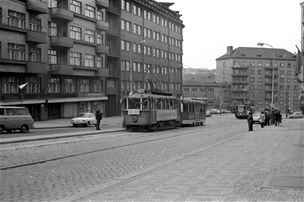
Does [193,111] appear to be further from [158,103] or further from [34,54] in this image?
[34,54]

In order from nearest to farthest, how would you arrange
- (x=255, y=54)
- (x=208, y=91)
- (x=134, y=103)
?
(x=134, y=103)
(x=208, y=91)
(x=255, y=54)

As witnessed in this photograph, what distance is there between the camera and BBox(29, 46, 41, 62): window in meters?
49.4

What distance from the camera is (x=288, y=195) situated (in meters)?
9.23

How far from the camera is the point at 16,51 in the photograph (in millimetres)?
46938

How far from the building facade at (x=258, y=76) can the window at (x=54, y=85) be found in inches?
3570

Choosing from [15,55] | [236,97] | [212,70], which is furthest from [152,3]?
[212,70]

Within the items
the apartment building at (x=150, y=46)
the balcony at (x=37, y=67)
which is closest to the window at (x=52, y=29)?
the balcony at (x=37, y=67)

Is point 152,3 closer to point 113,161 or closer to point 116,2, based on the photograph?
point 116,2

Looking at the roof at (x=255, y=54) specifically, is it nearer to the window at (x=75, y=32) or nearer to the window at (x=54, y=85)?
the window at (x=75, y=32)

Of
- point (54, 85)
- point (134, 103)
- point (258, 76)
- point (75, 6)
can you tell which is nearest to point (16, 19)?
point (54, 85)

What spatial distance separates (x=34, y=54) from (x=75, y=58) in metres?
8.30

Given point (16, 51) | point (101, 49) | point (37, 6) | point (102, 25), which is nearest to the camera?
point (16, 51)

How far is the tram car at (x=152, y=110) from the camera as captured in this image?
120 feet

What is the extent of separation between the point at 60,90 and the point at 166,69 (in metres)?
42.0
